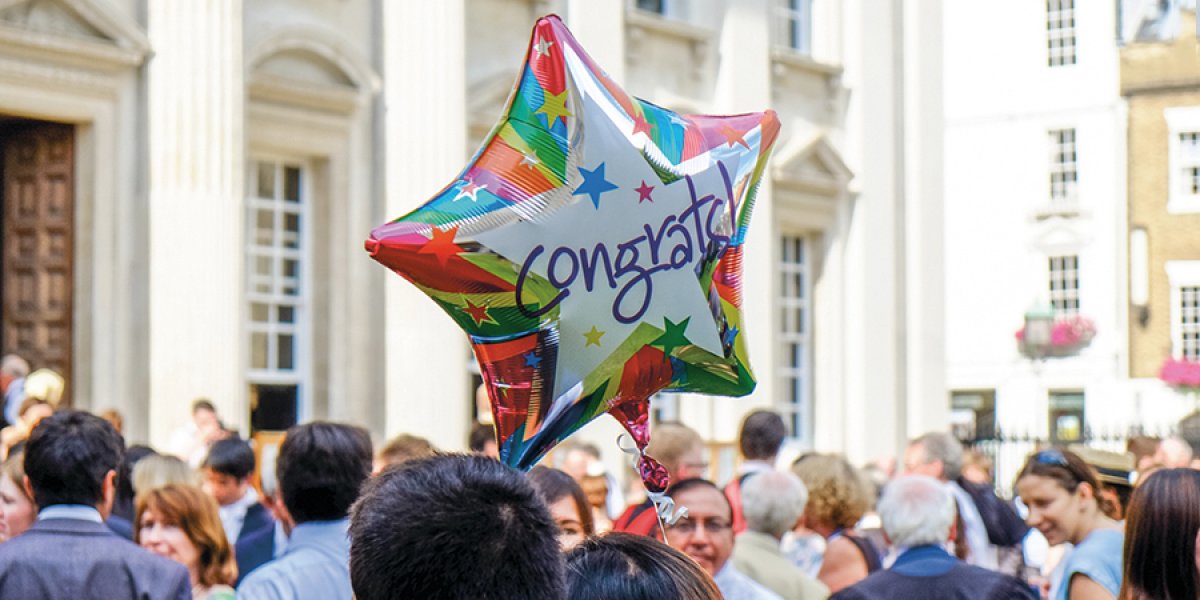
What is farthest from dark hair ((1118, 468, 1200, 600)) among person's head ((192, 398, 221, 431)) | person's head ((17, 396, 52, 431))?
person's head ((192, 398, 221, 431))

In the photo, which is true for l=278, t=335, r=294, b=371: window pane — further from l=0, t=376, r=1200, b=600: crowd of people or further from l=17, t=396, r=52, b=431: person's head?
l=0, t=376, r=1200, b=600: crowd of people

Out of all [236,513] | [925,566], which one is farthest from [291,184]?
[925,566]

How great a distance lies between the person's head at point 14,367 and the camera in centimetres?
1267

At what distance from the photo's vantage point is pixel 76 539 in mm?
4816

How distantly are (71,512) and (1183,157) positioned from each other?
3998cm

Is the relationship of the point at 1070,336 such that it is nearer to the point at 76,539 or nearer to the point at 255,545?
the point at 255,545

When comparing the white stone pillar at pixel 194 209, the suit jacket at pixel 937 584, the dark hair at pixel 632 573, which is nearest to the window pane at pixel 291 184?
the white stone pillar at pixel 194 209

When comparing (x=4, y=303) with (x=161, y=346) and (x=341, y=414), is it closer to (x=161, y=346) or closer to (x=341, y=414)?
(x=161, y=346)

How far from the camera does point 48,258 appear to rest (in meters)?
13.8

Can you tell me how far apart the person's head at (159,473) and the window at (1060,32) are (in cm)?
3876

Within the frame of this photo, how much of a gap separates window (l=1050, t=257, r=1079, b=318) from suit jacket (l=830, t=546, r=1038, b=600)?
38286 millimetres

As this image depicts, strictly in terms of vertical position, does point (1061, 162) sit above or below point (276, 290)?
above

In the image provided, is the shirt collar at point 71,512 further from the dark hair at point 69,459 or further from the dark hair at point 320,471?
the dark hair at point 320,471

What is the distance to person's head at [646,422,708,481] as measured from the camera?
8227 millimetres
